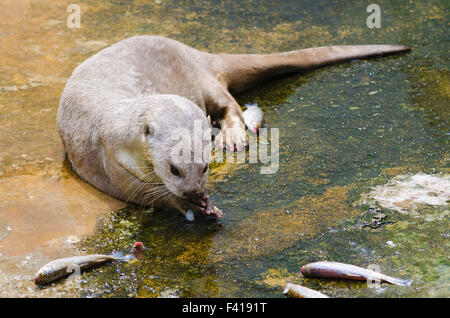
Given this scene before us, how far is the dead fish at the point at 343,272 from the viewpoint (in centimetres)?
271

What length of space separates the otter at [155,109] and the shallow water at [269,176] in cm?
12

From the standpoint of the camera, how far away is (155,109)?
11.4 ft

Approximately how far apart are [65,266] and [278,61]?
9.68 ft

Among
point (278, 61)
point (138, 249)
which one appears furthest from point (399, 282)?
point (278, 61)

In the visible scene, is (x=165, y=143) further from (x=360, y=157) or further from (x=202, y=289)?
(x=360, y=157)

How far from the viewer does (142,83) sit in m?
4.32

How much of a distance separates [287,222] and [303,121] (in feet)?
4.55

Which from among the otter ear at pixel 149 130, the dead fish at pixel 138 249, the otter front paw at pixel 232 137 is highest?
the otter ear at pixel 149 130

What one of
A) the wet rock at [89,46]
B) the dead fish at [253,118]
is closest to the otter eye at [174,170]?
the dead fish at [253,118]

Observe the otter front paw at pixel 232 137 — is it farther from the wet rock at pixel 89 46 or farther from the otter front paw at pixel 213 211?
the wet rock at pixel 89 46

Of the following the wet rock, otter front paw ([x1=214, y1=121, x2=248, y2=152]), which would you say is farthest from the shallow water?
otter front paw ([x1=214, y1=121, x2=248, y2=152])

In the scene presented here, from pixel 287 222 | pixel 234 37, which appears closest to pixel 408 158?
pixel 287 222

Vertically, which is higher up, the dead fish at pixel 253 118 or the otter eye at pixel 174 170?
the otter eye at pixel 174 170

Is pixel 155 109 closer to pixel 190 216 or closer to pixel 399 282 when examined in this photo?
pixel 190 216
